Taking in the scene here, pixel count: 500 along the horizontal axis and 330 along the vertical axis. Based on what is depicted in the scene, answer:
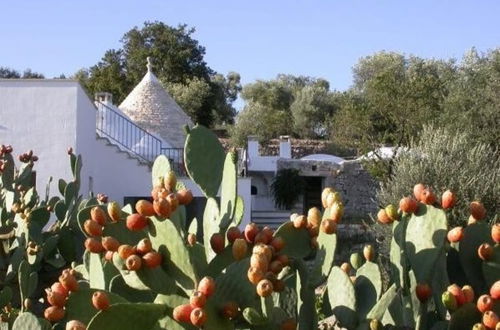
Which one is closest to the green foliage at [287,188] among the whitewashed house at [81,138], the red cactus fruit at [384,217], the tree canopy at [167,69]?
the whitewashed house at [81,138]

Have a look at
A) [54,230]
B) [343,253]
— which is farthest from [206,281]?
[343,253]

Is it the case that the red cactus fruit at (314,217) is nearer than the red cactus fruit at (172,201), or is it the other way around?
the red cactus fruit at (172,201)

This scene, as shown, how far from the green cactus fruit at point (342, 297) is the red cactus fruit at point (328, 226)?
144 mm

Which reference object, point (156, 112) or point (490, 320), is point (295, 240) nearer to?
point (490, 320)

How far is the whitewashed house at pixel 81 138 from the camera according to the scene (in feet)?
53.3

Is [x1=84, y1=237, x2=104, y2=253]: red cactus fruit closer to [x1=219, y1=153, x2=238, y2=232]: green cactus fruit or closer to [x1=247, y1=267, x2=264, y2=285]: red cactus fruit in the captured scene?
[x1=219, y1=153, x2=238, y2=232]: green cactus fruit

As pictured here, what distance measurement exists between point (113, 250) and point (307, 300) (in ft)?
2.00

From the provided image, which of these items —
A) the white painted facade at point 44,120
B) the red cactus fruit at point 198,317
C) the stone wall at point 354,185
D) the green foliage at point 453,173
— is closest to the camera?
the red cactus fruit at point 198,317

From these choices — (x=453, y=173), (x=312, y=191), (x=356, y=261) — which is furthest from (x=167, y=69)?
(x=356, y=261)

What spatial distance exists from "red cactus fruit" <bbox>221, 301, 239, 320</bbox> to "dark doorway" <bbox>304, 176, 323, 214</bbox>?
24.6 meters

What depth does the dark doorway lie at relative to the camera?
26875 millimetres

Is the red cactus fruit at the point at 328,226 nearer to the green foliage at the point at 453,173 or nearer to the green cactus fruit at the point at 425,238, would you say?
the green cactus fruit at the point at 425,238

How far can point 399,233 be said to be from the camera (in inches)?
90.4

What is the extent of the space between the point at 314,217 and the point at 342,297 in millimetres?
241
